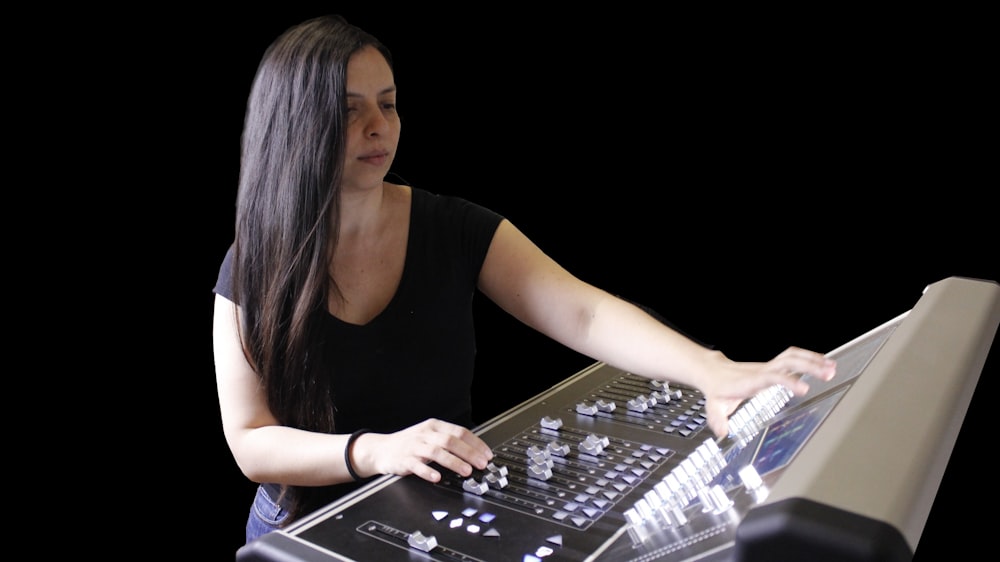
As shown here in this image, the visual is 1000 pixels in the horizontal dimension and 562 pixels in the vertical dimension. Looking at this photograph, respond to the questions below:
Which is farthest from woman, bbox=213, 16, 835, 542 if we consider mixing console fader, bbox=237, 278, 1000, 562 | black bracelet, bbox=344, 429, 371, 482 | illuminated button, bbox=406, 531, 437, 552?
illuminated button, bbox=406, 531, 437, 552

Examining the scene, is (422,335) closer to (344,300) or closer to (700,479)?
(344,300)

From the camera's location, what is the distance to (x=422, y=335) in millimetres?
2227

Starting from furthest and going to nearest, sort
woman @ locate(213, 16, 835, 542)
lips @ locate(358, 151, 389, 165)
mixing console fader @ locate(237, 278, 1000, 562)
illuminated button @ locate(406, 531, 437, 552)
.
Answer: lips @ locate(358, 151, 389, 165), woman @ locate(213, 16, 835, 542), illuminated button @ locate(406, 531, 437, 552), mixing console fader @ locate(237, 278, 1000, 562)

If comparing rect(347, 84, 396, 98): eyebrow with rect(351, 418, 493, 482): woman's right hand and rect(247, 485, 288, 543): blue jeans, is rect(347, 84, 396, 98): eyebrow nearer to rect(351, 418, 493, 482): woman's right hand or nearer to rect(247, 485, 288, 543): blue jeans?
rect(351, 418, 493, 482): woman's right hand

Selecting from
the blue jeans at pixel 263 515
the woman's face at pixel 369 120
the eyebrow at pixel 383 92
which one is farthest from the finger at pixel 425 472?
the eyebrow at pixel 383 92

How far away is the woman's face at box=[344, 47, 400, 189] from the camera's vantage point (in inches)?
78.6

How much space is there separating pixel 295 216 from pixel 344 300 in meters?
0.28

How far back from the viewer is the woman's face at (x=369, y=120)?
1996mm

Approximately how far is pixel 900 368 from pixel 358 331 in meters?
1.30

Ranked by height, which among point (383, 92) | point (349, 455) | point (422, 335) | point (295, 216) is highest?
point (383, 92)

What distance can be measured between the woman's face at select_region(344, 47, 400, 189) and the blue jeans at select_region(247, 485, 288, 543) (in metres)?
0.86

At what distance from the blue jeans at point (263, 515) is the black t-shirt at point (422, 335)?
26 cm

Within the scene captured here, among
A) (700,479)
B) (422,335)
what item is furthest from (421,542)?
(422,335)

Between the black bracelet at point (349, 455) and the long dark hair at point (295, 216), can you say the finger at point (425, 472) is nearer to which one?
the black bracelet at point (349, 455)
